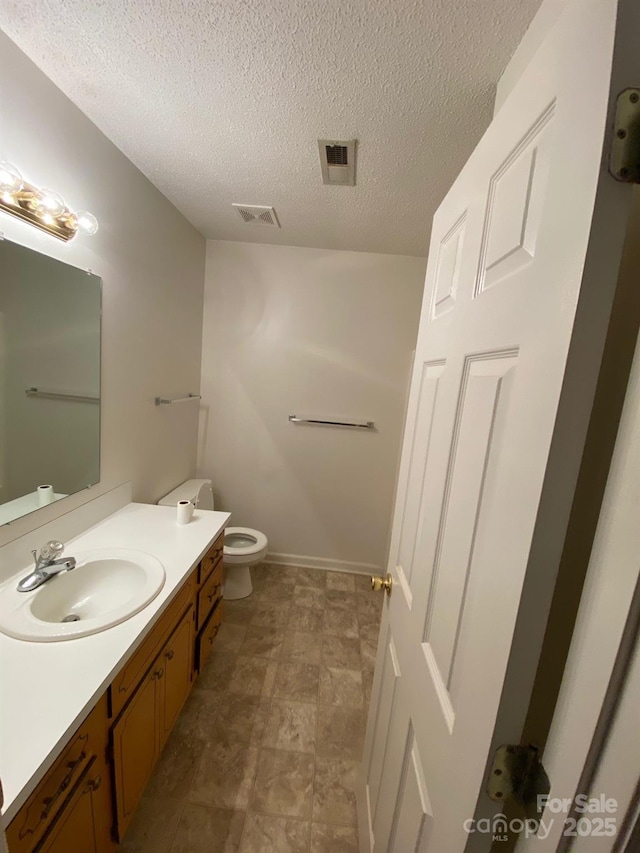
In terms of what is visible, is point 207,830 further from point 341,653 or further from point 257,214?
point 257,214

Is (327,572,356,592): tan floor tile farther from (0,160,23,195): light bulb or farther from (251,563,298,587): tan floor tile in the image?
(0,160,23,195): light bulb

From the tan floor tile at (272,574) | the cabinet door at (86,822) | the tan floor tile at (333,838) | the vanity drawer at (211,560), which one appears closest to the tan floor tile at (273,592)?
the tan floor tile at (272,574)

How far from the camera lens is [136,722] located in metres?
1.02

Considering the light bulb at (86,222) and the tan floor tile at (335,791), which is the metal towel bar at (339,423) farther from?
the tan floor tile at (335,791)

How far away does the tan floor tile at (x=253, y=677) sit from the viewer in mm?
1668

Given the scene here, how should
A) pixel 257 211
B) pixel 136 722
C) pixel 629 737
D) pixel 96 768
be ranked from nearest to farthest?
pixel 629 737 < pixel 96 768 < pixel 136 722 < pixel 257 211

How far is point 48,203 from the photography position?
1085 mm

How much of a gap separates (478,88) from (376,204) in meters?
0.71

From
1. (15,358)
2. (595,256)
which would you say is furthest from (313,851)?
(15,358)

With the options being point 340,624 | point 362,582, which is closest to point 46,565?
point 340,624

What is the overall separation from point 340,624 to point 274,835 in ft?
3.48

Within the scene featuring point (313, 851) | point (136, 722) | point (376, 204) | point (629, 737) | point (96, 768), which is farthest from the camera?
point (376, 204)

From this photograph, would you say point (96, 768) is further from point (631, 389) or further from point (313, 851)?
point (631, 389)

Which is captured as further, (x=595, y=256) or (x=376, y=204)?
(x=376, y=204)
